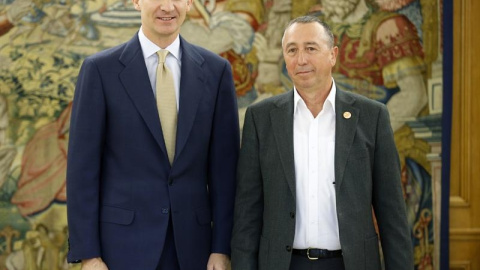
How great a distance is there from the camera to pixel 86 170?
241 centimetres

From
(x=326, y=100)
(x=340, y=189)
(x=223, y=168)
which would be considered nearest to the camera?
(x=340, y=189)

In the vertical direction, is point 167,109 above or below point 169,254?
above

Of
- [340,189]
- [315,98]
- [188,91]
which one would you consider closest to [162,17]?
[188,91]

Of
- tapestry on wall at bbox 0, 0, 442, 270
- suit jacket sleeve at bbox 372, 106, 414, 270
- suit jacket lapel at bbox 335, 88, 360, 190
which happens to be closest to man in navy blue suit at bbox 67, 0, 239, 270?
Answer: suit jacket lapel at bbox 335, 88, 360, 190

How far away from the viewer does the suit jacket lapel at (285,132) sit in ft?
7.79

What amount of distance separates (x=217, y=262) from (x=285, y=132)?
21.2 inches

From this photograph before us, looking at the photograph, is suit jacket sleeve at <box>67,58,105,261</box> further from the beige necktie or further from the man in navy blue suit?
the beige necktie

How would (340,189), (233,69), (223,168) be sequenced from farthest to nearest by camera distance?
(233,69)
(223,168)
(340,189)

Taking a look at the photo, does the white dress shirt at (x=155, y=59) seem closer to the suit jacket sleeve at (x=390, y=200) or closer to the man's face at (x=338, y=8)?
the suit jacket sleeve at (x=390, y=200)

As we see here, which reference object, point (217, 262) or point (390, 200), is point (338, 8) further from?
point (217, 262)

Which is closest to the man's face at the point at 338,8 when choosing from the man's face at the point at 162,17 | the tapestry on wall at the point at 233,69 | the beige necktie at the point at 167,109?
the tapestry on wall at the point at 233,69

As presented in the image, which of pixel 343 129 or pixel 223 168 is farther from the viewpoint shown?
pixel 223 168

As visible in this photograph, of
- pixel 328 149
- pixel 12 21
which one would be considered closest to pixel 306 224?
pixel 328 149

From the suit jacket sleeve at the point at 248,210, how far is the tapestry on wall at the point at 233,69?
1619 mm
